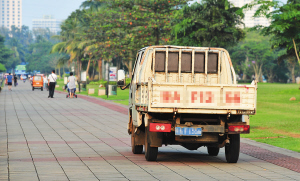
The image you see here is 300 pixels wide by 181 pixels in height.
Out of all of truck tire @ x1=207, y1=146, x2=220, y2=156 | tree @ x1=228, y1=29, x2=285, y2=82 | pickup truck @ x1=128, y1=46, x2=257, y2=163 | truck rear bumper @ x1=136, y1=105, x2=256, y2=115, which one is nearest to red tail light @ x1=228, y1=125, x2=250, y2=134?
pickup truck @ x1=128, y1=46, x2=257, y2=163

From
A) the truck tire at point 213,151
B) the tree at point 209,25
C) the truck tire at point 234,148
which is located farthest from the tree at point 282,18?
the truck tire at point 234,148

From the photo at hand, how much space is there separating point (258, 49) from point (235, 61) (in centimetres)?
567

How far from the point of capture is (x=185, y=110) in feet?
28.1

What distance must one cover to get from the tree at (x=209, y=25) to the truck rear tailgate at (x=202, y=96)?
3059 cm

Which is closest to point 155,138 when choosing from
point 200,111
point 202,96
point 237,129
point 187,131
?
point 187,131

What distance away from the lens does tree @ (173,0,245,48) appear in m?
39.4

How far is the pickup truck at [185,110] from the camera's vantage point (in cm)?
854

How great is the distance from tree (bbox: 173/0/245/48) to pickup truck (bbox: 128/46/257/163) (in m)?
29.4

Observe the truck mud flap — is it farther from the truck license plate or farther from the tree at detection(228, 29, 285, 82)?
the tree at detection(228, 29, 285, 82)

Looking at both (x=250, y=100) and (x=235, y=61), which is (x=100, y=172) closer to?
(x=250, y=100)

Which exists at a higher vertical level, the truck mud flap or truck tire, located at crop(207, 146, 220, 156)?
the truck mud flap

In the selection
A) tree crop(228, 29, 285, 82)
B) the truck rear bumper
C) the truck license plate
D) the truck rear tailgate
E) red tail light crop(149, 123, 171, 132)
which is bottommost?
the truck license plate

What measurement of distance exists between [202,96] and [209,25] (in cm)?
3148

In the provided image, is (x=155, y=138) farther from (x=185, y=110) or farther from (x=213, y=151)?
(x=213, y=151)
